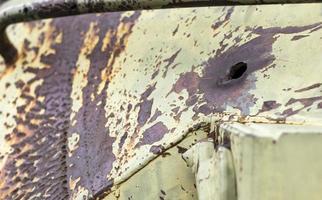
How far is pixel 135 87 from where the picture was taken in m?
1.28

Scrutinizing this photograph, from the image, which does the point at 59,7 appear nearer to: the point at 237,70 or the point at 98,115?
the point at 98,115

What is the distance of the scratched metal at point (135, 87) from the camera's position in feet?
3.59

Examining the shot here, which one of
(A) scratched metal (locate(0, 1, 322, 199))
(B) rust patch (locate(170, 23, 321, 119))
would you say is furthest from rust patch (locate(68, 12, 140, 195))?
(B) rust patch (locate(170, 23, 321, 119))

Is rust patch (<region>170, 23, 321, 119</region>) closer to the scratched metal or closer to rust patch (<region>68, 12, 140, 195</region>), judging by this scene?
the scratched metal

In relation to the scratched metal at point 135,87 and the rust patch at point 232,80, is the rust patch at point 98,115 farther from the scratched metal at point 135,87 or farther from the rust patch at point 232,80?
the rust patch at point 232,80

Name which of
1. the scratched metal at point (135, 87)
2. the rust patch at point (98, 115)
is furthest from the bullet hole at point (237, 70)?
the rust patch at point (98, 115)

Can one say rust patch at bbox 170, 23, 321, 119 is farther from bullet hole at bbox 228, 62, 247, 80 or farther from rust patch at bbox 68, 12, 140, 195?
rust patch at bbox 68, 12, 140, 195

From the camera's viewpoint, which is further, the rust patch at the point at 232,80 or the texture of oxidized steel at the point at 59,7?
the texture of oxidized steel at the point at 59,7

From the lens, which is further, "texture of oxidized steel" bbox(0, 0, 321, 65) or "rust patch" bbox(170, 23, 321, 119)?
"texture of oxidized steel" bbox(0, 0, 321, 65)

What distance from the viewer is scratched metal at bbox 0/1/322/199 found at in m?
1.09

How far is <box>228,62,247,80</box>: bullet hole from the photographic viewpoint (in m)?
1.16

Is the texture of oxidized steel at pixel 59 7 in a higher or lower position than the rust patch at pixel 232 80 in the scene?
higher

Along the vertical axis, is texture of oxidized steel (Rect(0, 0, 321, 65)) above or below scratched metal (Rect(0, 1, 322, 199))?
above

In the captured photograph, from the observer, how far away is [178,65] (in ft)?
4.09
